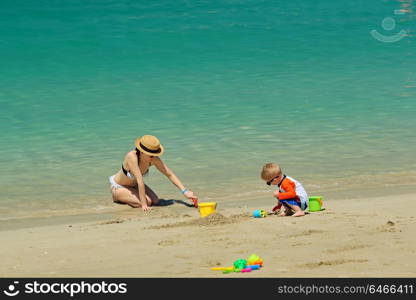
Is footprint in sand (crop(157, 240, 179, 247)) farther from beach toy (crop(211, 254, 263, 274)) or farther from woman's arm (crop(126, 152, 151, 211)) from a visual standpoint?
woman's arm (crop(126, 152, 151, 211))

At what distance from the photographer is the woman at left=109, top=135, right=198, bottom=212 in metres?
9.14

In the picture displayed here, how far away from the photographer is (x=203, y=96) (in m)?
16.4

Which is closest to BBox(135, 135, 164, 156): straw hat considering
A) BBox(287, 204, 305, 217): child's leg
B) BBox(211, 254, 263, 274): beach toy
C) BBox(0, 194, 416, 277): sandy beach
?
BBox(0, 194, 416, 277): sandy beach

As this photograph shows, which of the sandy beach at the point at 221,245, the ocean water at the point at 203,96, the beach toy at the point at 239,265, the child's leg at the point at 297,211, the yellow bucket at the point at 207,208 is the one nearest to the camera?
the beach toy at the point at 239,265

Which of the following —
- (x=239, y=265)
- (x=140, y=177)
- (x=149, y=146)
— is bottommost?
(x=239, y=265)

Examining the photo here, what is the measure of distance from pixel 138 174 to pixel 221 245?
266cm

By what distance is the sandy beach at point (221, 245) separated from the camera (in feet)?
19.5

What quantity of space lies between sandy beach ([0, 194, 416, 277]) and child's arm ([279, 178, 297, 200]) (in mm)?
286

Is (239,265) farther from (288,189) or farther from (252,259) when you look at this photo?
(288,189)

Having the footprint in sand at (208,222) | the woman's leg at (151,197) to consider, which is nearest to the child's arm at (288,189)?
the footprint in sand at (208,222)

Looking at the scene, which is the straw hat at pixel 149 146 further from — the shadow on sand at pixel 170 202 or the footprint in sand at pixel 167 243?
the footprint in sand at pixel 167 243

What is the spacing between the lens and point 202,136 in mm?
13055

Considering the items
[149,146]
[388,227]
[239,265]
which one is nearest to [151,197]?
[149,146]

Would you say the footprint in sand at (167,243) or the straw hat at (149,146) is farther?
the straw hat at (149,146)
